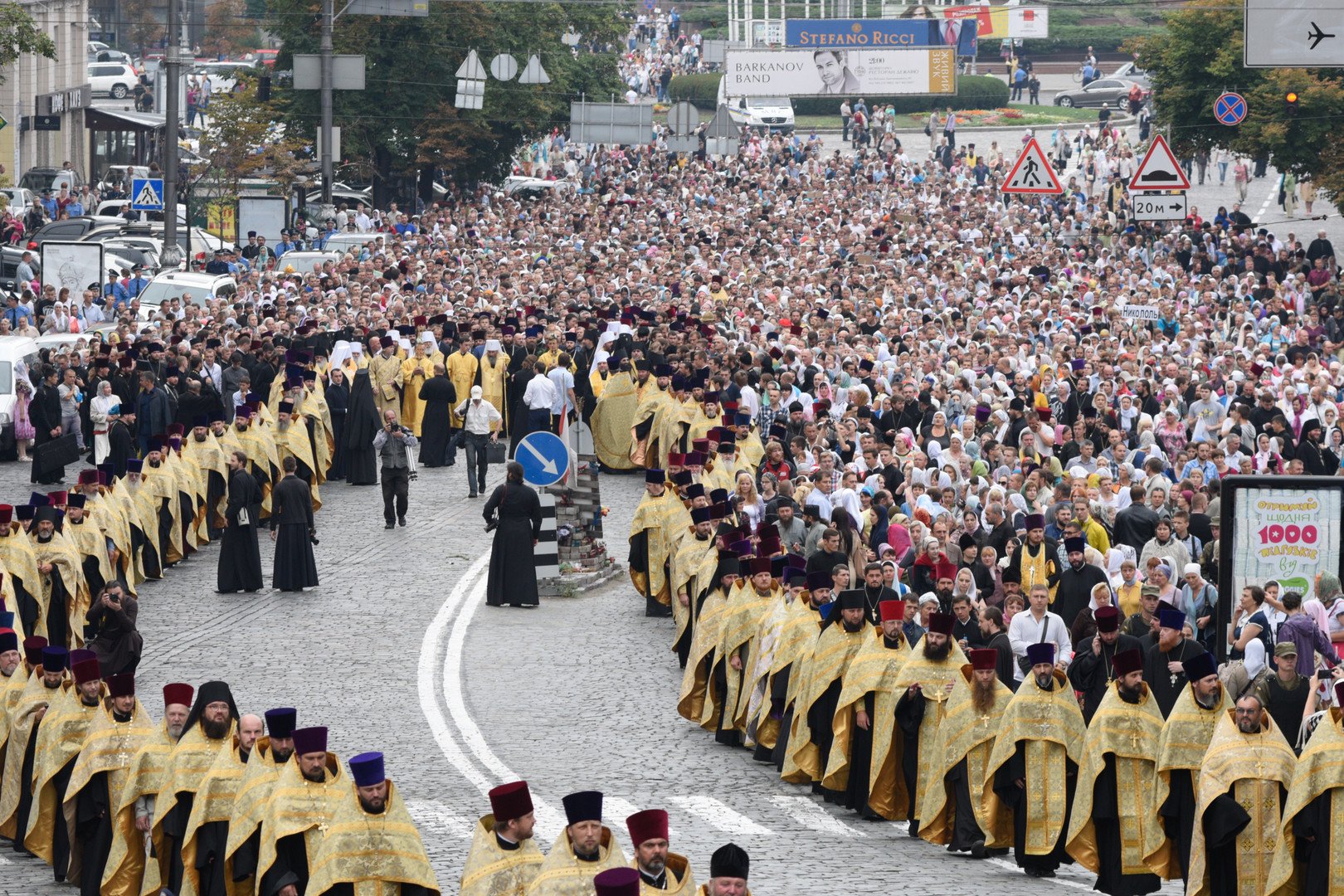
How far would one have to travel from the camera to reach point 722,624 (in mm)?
17719

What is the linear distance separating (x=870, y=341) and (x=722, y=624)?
1342 centimetres

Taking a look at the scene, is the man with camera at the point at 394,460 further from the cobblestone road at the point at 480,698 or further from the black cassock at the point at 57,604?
the black cassock at the point at 57,604

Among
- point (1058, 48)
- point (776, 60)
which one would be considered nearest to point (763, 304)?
point (776, 60)

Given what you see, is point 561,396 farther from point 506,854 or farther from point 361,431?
point 506,854

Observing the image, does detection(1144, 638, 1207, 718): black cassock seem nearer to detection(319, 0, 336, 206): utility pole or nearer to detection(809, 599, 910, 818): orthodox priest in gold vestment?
detection(809, 599, 910, 818): orthodox priest in gold vestment

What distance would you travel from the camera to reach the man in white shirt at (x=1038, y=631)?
16.1 meters

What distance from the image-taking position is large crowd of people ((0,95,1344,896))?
14.1 metres

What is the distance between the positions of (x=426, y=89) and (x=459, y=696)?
42.2 m

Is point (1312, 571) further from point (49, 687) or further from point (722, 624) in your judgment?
point (49, 687)

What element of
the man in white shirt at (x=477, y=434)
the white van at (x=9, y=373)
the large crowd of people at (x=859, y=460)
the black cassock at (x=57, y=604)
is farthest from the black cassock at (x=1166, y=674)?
the white van at (x=9, y=373)

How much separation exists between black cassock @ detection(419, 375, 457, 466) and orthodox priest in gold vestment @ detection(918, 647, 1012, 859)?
50.5 feet

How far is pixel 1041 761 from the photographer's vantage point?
1405cm

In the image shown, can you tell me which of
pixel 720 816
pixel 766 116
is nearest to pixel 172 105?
pixel 720 816

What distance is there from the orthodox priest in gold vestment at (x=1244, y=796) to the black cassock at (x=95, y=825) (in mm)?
5857
